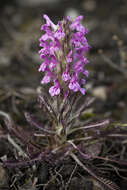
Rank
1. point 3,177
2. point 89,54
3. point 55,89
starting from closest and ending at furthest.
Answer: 1. point 3,177
2. point 55,89
3. point 89,54

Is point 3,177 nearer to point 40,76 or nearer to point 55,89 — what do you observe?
point 55,89

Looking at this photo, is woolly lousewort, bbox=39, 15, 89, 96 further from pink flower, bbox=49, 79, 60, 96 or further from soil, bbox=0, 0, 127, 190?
soil, bbox=0, 0, 127, 190

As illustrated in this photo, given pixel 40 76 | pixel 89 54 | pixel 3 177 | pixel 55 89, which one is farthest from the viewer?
pixel 89 54

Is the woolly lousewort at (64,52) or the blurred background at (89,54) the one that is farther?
the blurred background at (89,54)

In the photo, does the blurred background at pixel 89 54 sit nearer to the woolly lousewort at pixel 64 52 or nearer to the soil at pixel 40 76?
the soil at pixel 40 76

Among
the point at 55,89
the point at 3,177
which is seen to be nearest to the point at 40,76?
the point at 55,89

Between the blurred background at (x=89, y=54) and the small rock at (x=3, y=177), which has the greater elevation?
the blurred background at (x=89, y=54)

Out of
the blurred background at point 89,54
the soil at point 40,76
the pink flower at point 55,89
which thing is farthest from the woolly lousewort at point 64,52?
the blurred background at point 89,54

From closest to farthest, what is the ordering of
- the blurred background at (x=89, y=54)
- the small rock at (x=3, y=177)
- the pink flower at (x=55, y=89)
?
the small rock at (x=3, y=177), the pink flower at (x=55, y=89), the blurred background at (x=89, y=54)

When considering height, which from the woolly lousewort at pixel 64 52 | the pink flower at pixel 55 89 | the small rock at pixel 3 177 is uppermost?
the woolly lousewort at pixel 64 52
